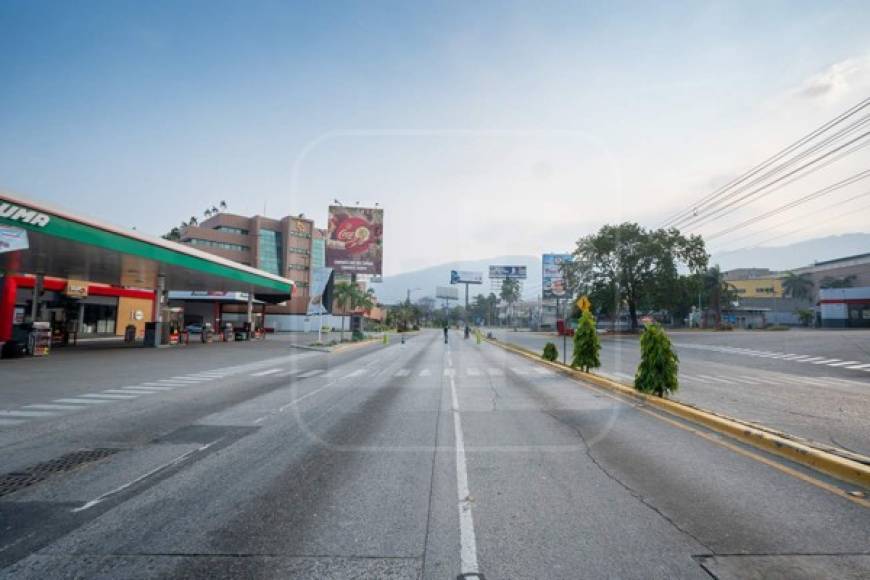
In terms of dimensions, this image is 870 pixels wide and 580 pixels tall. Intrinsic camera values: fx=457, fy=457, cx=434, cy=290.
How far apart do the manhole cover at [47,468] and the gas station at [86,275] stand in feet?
49.0

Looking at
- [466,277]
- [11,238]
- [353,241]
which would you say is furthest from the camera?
[466,277]

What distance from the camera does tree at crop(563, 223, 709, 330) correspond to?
54594 millimetres

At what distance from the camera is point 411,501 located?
14.7ft

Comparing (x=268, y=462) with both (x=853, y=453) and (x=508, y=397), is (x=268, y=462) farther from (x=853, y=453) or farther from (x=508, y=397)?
(x=853, y=453)

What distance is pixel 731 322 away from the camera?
8762 cm

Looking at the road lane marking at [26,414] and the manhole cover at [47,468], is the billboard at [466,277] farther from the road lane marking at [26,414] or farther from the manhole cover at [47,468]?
the manhole cover at [47,468]

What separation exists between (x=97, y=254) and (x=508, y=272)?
65.3 meters

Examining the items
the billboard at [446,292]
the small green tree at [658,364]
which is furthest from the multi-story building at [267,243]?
the small green tree at [658,364]

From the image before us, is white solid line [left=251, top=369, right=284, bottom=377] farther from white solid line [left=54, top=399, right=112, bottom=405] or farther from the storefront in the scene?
the storefront

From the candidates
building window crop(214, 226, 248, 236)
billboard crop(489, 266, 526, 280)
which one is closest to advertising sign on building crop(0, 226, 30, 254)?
building window crop(214, 226, 248, 236)

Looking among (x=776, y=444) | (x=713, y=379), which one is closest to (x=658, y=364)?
(x=776, y=444)

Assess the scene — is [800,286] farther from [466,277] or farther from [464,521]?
[464,521]

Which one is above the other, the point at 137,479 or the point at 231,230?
the point at 231,230

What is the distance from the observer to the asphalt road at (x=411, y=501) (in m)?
3.35
